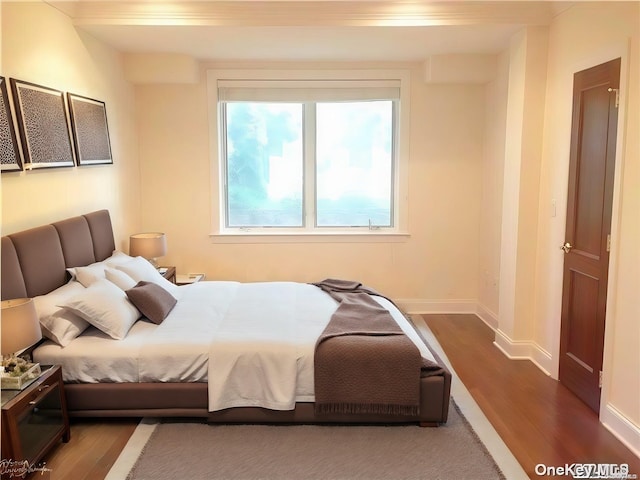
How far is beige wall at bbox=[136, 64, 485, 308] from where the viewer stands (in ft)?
16.6

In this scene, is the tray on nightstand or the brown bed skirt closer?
the tray on nightstand

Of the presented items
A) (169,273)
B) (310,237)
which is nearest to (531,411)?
(310,237)

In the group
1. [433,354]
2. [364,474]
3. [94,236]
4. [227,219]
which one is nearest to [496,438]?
[433,354]

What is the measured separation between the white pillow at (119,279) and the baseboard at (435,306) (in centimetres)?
276

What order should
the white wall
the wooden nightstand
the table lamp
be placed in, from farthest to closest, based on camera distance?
the white wall → the table lamp → the wooden nightstand

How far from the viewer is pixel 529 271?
13.0 feet

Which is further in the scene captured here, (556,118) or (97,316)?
(556,118)

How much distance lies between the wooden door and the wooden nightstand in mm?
3079

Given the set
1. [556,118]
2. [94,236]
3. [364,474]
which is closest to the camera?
[364,474]

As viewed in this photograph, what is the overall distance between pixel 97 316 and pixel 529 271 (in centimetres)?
307

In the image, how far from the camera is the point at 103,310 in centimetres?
304

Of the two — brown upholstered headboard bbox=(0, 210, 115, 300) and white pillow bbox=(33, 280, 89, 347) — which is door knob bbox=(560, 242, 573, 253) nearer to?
white pillow bbox=(33, 280, 89, 347)

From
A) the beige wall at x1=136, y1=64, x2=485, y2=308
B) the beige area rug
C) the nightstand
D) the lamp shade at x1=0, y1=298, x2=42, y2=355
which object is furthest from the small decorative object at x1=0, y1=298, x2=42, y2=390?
the beige wall at x1=136, y1=64, x2=485, y2=308

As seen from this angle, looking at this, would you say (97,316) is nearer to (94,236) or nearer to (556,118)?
(94,236)
